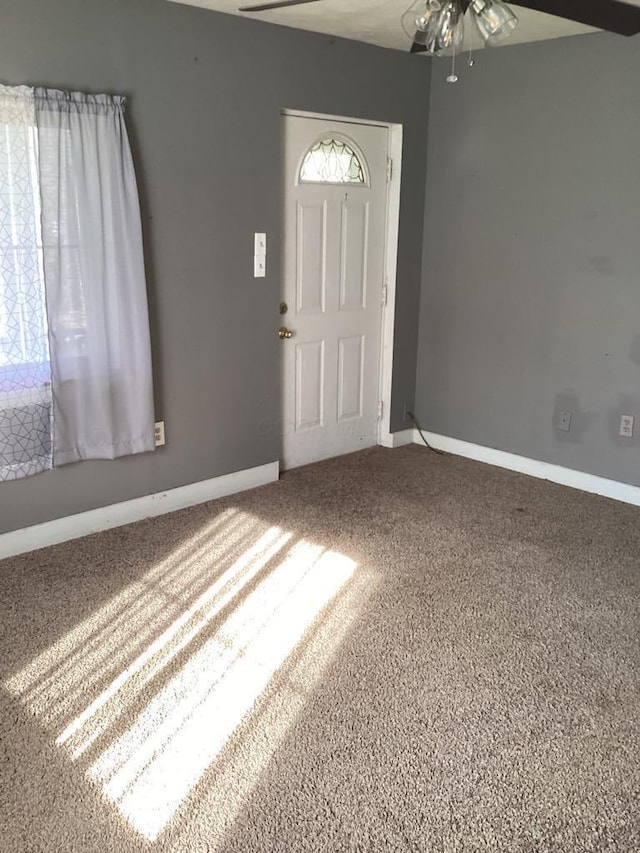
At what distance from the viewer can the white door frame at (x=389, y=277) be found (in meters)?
4.60

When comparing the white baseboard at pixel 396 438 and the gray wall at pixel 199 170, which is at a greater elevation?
the gray wall at pixel 199 170

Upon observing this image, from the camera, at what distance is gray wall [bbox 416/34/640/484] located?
12.8 feet

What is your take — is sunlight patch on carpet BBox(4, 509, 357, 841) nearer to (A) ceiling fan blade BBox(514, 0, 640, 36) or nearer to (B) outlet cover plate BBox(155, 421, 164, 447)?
(B) outlet cover plate BBox(155, 421, 164, 447)

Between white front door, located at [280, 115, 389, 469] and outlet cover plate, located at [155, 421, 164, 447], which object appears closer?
outlet cover plate, located at [155, 421, 164, 447]

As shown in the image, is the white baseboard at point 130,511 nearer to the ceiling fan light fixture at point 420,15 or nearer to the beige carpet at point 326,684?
the beige carpet at point 326,684

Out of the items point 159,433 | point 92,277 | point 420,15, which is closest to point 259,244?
point 92,277

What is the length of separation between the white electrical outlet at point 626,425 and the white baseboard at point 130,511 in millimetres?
1950

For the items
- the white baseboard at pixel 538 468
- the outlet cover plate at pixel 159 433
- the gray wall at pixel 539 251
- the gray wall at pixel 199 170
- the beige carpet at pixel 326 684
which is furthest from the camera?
the white baseboard at pixel 538 468

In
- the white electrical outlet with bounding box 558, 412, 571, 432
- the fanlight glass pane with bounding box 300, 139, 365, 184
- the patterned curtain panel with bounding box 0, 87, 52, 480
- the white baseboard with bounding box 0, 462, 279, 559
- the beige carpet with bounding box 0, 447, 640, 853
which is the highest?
the fanlight glass pane with bounding box 300, 139, 365, 184

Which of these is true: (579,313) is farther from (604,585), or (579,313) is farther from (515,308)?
(604,585)

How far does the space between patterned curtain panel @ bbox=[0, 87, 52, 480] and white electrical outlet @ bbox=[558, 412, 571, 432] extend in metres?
2.81

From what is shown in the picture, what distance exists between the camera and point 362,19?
3.64 meters

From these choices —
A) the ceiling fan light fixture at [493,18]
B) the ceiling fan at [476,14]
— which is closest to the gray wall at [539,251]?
the ceiling fan at [476,14]

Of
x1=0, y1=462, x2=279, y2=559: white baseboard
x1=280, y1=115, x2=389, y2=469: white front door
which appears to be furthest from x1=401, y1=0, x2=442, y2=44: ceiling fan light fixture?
x1=0, y1=462, x2=279, y2=559: white baseboard
